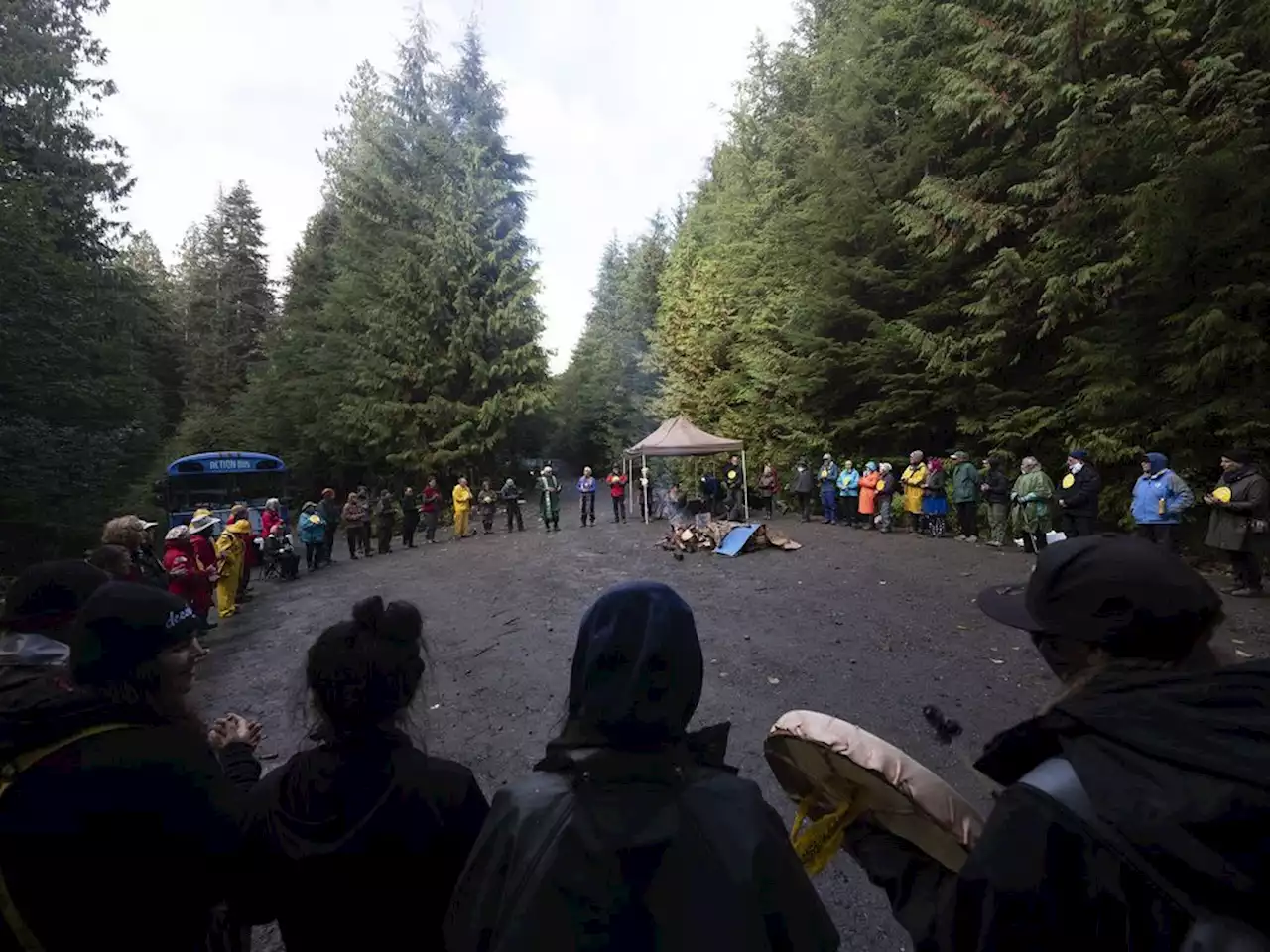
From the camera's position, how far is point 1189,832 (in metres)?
0.97

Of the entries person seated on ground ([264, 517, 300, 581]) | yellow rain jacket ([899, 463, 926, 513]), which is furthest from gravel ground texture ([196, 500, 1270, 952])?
yellow rain jacket ([899, 463, 926, 513])

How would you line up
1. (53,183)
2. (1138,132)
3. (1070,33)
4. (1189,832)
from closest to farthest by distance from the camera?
(1189,832), (1138,132), (1070,33), (53,183)

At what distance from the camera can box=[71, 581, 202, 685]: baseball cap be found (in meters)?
1.76

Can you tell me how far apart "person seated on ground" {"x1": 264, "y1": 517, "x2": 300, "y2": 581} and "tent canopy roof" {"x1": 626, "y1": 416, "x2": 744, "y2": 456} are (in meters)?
9.39

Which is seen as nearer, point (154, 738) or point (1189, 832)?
point (1189, 832)

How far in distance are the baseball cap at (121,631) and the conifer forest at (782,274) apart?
1321 cm

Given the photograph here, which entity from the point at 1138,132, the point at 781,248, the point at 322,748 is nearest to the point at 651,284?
the point at 781,248

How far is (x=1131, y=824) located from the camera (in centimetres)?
102

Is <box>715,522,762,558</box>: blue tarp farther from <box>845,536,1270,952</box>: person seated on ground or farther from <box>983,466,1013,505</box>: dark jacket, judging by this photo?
<box>845,536,1270,952</box>: person seated on ground

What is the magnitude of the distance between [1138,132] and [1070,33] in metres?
3.15

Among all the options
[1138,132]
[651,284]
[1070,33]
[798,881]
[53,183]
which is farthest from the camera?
[651,284]

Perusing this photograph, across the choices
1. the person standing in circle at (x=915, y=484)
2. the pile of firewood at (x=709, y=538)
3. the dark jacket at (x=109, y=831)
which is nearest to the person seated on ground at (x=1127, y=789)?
the dark jacket at (x=109, y=831)

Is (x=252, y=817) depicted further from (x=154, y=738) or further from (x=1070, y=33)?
(x=1070, y=33)

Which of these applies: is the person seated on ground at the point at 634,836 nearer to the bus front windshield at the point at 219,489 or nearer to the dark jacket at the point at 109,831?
the dark jacket at the point at 109,831
